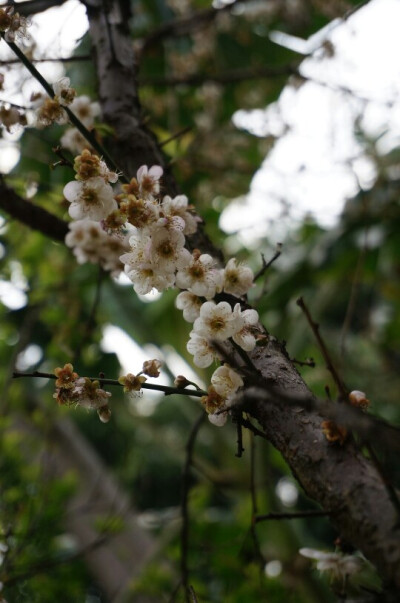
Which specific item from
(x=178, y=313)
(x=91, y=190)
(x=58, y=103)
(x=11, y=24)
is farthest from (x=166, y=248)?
(x=178, y=313)

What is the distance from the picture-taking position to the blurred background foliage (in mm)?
1723

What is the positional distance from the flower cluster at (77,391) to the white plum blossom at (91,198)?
200mm

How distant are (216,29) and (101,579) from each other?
2644mm

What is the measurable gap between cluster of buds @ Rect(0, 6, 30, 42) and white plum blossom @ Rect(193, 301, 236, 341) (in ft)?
1.44

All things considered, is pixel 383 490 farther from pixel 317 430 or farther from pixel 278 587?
pixel 278 587

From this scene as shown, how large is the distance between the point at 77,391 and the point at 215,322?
18 cm

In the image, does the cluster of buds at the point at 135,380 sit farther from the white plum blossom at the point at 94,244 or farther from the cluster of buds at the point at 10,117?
the cluster of buds at the point at 10,117

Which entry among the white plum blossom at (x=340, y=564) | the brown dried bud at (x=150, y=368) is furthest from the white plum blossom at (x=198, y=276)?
the white plum blossom at (x=340, y=564)

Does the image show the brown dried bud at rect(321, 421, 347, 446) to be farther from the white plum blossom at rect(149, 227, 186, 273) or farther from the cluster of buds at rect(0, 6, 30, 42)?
the cluster of buds at rect(0, 6, 30, 42)

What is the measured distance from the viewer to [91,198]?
0.72 m

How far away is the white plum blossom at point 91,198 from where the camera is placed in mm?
712

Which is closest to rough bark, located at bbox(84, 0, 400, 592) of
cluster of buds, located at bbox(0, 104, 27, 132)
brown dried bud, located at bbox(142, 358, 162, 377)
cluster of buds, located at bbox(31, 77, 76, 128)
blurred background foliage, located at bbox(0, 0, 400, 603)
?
brown dried bud, located at bbox(142, 358, 162, 377)

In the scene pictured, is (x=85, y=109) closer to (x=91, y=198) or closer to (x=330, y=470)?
(x=91, y=198)

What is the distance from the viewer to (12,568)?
1.25 meters
